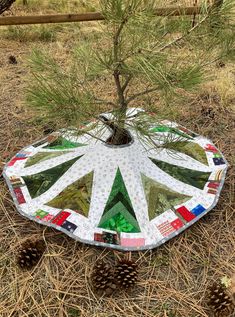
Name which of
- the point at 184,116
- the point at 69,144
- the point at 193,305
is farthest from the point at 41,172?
the point at 184,116

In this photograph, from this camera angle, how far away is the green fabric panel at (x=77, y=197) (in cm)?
121

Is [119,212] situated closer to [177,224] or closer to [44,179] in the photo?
[177,224]

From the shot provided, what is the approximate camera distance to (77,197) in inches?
48.3

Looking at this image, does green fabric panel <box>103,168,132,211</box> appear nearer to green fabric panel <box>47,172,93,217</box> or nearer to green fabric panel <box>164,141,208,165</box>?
green fabric panel <box>47,172,93,217</box>

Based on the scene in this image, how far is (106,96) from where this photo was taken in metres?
1.97

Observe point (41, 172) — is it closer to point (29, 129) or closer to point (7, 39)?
point (29, 129)

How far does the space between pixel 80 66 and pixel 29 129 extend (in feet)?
1.86

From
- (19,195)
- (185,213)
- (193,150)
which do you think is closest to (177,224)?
(185,213)

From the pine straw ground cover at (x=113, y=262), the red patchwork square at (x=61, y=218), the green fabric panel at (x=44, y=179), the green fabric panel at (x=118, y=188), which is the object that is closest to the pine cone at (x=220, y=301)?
the pine straw ground cover at (x=113, y=262)

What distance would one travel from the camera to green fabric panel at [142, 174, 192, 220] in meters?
1.21

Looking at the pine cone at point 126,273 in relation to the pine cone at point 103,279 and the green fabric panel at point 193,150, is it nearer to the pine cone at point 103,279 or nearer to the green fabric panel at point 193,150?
the pine cone at point 103,279

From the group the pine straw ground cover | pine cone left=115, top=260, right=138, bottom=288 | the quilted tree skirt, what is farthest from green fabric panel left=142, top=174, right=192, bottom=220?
pine cone left=115, top=260, right=138, bottom=288

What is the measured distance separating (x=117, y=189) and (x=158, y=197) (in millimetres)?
140

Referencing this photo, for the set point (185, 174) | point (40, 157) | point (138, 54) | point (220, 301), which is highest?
point (138, 54)
